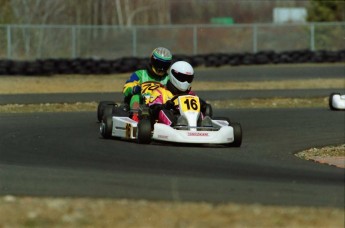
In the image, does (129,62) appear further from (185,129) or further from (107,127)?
(185,129)

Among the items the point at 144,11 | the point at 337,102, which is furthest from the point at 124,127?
the point at 144,11

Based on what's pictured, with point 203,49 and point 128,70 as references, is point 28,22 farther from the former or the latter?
point 128,70

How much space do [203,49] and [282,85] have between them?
2079 centimetres

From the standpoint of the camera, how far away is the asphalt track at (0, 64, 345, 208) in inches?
361

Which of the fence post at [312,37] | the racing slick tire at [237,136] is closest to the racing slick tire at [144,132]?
the racing slick tire at [237,136]

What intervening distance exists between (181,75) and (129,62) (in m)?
20.0

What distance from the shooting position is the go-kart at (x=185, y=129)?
13.2 metres

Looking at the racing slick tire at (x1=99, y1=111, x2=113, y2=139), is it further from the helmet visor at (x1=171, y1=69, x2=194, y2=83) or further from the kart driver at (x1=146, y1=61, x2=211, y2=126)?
the helmet visor at (x1=171, y1=69, x2=194, y2=83)

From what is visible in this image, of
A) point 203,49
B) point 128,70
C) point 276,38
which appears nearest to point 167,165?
point 128,70

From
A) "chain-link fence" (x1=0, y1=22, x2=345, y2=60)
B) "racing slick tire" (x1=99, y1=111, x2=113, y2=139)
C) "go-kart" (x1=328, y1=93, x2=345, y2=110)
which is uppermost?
"racing slick tire" (x1=99, y1=111, x2=113, y2=139)

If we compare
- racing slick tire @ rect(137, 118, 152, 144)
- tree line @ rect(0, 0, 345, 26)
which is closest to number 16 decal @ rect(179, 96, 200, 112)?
racing slick tire @ rect(137, 118, 152, 144)

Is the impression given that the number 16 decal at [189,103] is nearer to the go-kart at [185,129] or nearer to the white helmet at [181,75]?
the go-kart at [185,129]

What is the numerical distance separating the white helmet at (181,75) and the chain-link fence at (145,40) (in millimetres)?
22730

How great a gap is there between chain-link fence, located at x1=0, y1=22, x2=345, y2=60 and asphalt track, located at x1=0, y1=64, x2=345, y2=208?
2239cm
